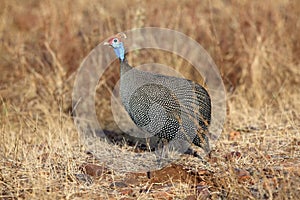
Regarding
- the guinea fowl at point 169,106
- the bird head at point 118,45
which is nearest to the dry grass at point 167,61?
the guinea fowl at point 169,106

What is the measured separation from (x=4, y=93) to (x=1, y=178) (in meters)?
2.26

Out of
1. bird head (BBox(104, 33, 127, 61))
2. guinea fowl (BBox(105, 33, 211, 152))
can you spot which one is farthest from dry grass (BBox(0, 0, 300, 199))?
bird head (BBox(104, 33, 127, 61))

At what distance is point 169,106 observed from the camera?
324 centimetres

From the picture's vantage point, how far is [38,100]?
5.03 m

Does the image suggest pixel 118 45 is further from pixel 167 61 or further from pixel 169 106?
pixel 167 61

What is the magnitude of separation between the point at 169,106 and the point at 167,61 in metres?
2.16

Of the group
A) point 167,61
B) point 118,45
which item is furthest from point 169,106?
point 167,61

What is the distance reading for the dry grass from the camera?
2.89 meters

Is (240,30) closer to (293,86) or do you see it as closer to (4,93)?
(293,86)

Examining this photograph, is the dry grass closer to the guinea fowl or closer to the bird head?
the guinea fowl

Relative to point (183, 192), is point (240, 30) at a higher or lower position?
higher

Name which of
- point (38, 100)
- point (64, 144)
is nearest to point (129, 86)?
point (64, 144)

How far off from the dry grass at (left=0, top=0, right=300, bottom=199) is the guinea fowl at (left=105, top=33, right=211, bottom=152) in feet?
0.82

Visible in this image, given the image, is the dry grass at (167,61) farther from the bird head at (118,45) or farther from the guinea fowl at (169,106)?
the bird head at (118,45)
